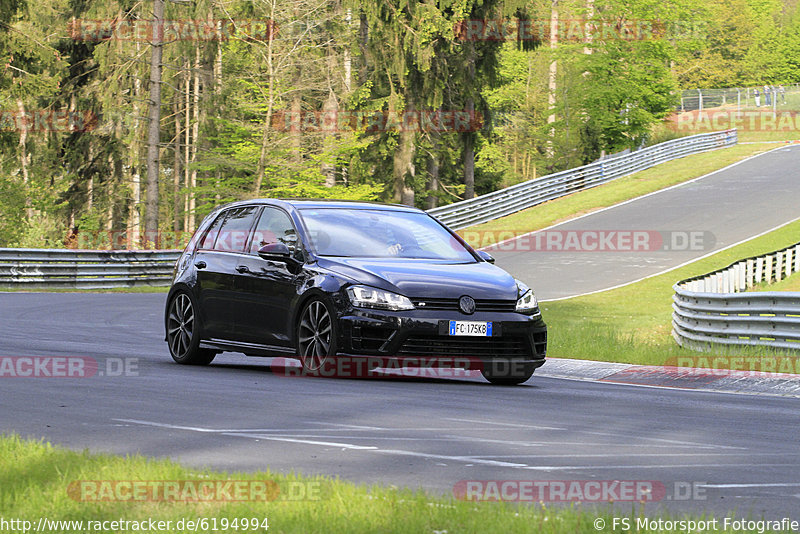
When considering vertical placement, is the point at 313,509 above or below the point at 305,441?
above

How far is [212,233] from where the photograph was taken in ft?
45.1

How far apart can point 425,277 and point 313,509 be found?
6.21m

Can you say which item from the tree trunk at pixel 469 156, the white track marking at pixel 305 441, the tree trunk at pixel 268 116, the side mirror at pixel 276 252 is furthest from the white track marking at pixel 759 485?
the tree trunk at pixel 469 156

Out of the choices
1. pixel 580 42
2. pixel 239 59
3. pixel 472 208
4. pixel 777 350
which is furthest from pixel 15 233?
pixel 777 350

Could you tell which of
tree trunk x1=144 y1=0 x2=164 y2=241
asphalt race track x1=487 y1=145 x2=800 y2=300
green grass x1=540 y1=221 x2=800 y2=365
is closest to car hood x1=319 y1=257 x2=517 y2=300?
green grass x1=540 y1=221 x2=800 y2=365

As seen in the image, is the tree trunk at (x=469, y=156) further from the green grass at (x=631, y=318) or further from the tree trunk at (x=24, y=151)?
the tree trunk at (x=24, y=151)

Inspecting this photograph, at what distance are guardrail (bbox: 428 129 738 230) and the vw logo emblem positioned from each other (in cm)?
3236

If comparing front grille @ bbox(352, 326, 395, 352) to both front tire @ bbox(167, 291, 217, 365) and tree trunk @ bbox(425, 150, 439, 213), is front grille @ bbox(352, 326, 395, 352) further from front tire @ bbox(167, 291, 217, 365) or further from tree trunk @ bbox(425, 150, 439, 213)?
tree trunk @ bbox(425, 150, 439, 213)

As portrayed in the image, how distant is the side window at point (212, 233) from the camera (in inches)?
537

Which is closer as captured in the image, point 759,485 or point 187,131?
point 759,485

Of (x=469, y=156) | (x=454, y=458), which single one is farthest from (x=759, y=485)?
(x=469, y=156)

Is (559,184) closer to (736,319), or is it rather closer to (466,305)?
(736,319)

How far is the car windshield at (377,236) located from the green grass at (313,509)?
239 inches

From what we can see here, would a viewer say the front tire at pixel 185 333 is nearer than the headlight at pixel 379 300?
No
